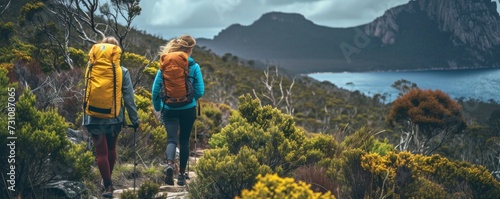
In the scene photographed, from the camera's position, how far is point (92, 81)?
444 cm

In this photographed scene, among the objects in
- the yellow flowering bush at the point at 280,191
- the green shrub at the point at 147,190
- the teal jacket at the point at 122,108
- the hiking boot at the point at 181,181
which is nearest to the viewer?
the yellow flowering bush at the point at 280,191

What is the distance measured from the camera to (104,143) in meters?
4.60

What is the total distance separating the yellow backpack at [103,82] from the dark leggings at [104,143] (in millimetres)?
169

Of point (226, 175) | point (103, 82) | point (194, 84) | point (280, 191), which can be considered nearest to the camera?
point (280, 191)

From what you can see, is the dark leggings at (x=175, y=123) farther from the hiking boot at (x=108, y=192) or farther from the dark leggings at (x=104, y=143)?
the hiking boot at (x=108, y=192)

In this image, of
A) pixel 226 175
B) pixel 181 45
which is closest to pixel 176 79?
pixel 181 45

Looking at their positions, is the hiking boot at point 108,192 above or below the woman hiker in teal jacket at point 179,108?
below

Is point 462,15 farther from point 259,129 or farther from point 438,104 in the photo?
point 259,129

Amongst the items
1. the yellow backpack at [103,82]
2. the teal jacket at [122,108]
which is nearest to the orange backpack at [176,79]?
the teal jacket at [122,108]

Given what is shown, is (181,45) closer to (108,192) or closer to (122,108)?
(122,108)

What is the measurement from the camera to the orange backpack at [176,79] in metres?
4.98

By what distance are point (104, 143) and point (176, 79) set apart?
982mm

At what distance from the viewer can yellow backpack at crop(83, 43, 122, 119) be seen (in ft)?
14.5

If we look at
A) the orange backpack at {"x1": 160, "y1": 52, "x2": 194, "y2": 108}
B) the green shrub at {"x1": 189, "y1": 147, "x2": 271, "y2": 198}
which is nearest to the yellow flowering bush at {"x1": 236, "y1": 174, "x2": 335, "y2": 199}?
the green shrub at {"x1": 189, "y1": 147, "x2": 271, "y2": 198}
